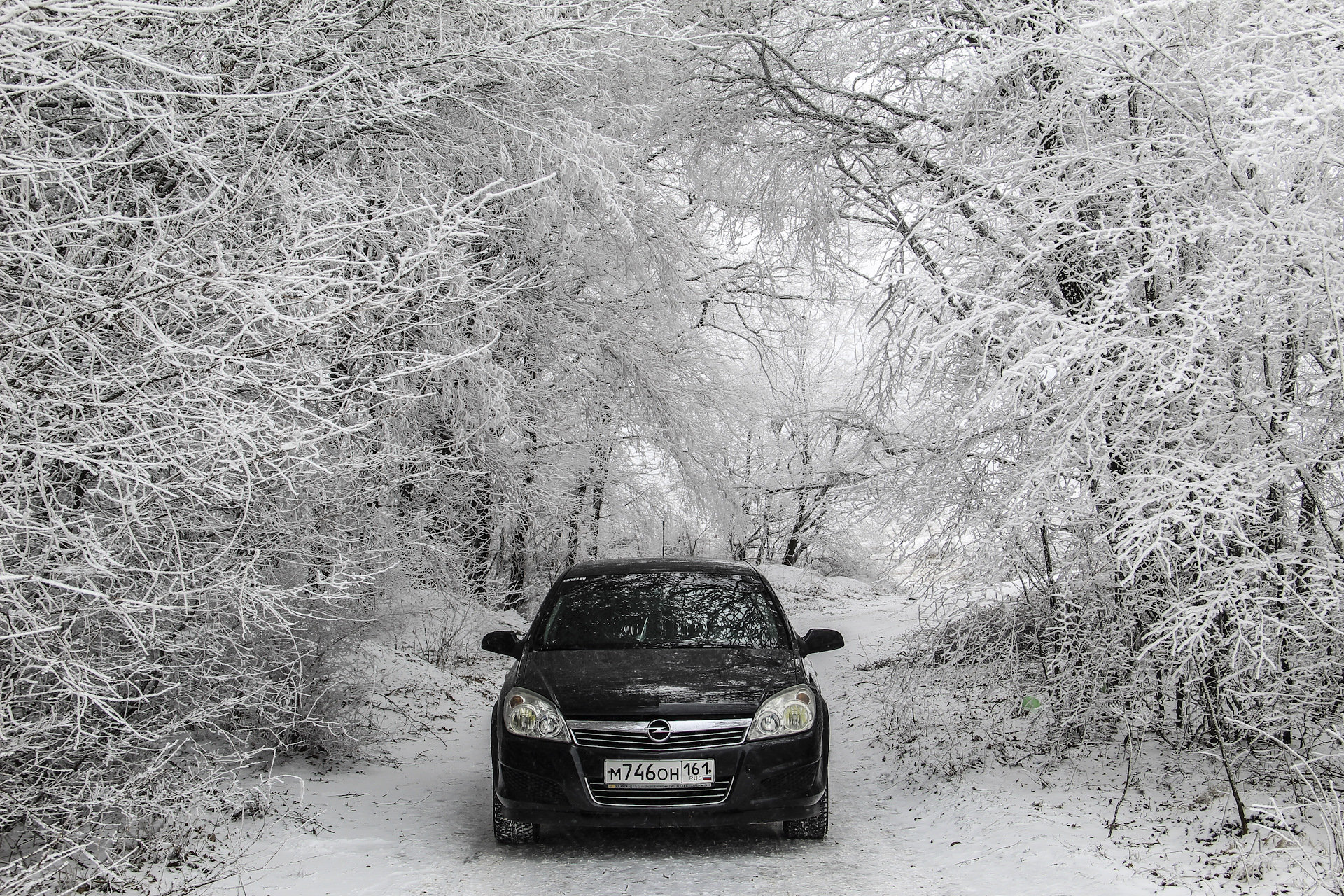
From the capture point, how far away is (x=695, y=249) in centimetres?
1026

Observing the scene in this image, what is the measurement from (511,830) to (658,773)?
39.3 inches

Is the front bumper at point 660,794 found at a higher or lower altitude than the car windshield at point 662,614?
lower

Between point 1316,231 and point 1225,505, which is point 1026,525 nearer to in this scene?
point 1225,505

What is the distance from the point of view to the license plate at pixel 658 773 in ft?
17.0

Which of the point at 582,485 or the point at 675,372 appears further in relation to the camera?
the point at 582,485

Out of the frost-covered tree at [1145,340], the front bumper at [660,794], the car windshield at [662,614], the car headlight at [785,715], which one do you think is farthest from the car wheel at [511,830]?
the frost-covered tree at [1145,340]

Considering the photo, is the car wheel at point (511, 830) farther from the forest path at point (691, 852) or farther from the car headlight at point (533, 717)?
the car headlight at point (533, 717)

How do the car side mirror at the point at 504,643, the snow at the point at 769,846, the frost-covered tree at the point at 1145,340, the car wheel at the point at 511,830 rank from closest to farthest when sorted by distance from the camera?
the frost-covered tree at the point at 1145,340
the snow at the point at 769,846
the car wheel at the point at 511,830
the car side mirror at the point at 504,643

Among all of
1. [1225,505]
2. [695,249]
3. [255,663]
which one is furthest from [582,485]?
[1225,505]

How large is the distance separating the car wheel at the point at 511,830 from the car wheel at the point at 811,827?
1413 mm

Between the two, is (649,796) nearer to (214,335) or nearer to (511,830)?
(511,830)

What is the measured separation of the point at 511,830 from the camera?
5.57 meters

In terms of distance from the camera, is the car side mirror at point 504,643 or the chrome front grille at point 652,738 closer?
the chrome front grille at point 652,738

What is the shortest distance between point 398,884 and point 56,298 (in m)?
3.07
